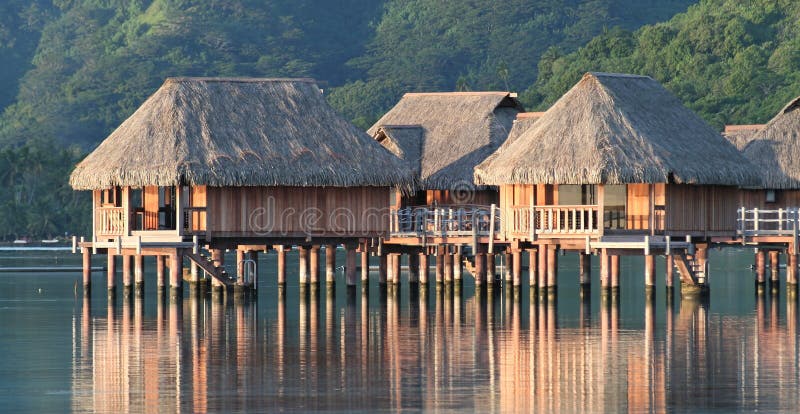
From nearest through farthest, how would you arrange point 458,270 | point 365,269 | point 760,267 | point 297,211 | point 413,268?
1. point 297,211
2. point 365,269
3. point 760,267
4. point 458,270
5. point 413,268

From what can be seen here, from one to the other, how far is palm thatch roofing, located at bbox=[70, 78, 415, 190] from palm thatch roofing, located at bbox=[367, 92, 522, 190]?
4043 millimetres

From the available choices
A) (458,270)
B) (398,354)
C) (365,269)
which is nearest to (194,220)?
(365,269)

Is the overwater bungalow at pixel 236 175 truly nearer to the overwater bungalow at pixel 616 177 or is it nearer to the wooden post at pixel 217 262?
the wooden post at pixel 217 262

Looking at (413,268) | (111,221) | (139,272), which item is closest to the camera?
(111,221)

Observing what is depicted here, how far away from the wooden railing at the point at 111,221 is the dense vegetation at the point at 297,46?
218 ft

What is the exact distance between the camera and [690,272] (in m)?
44.2

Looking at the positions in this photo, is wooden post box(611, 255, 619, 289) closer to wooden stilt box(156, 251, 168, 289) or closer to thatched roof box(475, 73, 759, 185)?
thatched roof box(475, 73, 759, 185)

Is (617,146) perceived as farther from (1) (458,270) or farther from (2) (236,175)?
(2) (236,175)

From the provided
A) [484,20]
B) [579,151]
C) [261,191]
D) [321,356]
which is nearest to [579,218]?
[579,151]

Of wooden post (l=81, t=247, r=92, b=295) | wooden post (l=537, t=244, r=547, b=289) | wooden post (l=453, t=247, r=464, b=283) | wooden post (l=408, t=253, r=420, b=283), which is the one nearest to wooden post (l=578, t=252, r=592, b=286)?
wooden post (l=537, t=244, r=547, b=289)

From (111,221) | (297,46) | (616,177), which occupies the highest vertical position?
(297,46)

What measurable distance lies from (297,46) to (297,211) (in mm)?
116162

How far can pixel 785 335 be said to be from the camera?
3297 cm

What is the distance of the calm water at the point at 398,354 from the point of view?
23672mm
